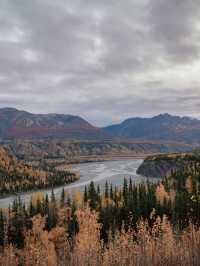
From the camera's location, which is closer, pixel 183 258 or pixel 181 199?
pixel 183 258

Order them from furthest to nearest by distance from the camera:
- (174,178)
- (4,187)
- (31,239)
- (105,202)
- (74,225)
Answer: (4,187), (174,178), (105,202), (74,225), (31,239)

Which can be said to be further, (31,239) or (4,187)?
(4,187)

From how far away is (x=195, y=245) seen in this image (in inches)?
474

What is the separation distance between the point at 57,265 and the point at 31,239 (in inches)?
2591

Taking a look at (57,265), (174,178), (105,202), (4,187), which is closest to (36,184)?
(4,187)

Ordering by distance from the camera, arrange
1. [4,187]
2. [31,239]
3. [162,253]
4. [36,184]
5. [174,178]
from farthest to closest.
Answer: [36,184], [4,187], [174,178], [31,239], [162,253]

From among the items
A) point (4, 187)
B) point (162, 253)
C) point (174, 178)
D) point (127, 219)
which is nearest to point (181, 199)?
point (127, 219)

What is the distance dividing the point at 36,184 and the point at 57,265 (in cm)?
18761

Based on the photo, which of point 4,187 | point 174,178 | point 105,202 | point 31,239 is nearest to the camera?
point 31,239

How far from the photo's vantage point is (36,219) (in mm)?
82500

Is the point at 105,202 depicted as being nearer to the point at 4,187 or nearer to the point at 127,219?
the point at 127,219

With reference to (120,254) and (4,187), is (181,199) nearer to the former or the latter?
(120,254)

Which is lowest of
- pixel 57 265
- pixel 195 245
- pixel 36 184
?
pixel 36 184

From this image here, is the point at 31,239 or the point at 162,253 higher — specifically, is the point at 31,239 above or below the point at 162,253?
below
